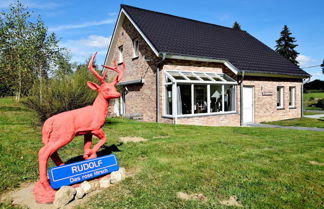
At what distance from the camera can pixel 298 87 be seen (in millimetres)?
17312

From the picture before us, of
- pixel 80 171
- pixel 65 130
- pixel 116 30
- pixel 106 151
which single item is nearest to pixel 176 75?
pixel 106 151

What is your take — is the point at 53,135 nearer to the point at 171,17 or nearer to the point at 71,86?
the point at 71,86

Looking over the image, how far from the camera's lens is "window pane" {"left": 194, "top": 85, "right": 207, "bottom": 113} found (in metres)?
12.2

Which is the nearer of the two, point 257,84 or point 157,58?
point 157,58

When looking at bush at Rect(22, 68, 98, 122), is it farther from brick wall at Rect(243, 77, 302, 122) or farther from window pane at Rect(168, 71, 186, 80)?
brick wall at Rect(243, 77, 302, 122)

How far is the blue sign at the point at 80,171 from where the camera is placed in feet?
10.7

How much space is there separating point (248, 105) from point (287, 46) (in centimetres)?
3345

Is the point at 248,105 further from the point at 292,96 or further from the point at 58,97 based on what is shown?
the point at 58,97

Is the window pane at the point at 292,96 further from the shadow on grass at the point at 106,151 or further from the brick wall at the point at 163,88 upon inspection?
the shadow on grass at the point at 106,151

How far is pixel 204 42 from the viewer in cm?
1498

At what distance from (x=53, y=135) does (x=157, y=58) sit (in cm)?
909

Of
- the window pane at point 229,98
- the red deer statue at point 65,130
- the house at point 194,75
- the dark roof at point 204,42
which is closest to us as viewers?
the red deer statue at point 65,130

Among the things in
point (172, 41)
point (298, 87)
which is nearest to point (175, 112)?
point (172, 41)

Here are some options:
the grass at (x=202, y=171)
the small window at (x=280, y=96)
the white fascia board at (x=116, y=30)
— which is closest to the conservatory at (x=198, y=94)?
the white fascia board at (x=116, y=30)
